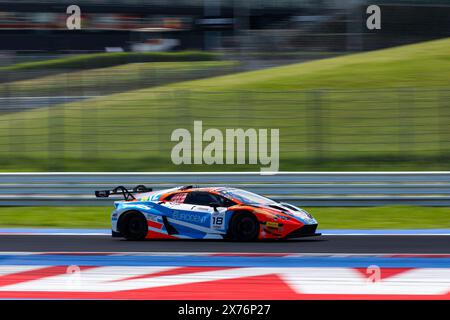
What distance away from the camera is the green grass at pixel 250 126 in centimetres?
1686

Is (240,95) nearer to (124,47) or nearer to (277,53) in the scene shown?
(277,53)

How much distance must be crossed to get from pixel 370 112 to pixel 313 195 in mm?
3271

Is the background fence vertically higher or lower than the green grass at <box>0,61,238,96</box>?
lower

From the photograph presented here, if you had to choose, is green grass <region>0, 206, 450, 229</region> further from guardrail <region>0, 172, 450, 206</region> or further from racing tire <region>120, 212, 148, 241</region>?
racing tire <region>120, 212, 148, 241</region>

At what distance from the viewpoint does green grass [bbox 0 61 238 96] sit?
21.8m

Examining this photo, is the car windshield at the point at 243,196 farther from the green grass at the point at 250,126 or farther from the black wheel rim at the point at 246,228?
the green grass at the point at 250,126

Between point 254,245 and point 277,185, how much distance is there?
4.08m

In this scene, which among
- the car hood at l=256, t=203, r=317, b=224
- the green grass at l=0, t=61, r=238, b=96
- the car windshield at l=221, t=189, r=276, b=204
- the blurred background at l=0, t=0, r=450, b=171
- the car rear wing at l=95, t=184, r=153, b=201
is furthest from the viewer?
the green grass at l=0, t=61, r=238, b=96

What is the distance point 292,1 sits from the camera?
2883 centimetres

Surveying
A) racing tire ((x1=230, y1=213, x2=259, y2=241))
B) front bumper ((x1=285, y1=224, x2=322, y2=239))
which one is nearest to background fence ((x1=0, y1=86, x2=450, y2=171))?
racing tire ((x1=230, y1=213, x2=259, y2=241))

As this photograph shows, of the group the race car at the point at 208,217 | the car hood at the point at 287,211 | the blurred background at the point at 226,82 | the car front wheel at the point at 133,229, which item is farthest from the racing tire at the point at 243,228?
the blurred background at the point at 226,82

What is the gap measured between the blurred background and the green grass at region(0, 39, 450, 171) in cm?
3
